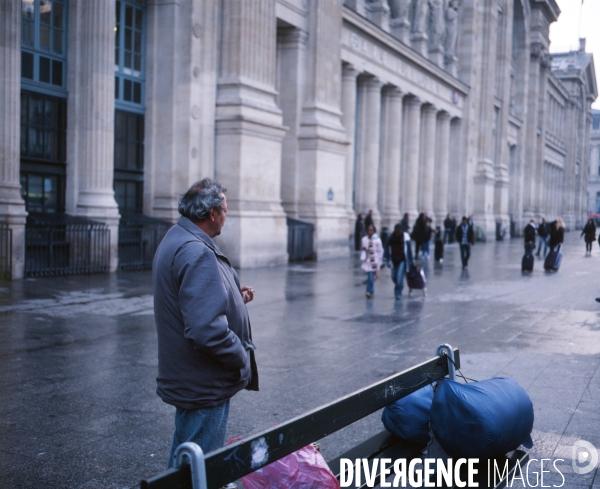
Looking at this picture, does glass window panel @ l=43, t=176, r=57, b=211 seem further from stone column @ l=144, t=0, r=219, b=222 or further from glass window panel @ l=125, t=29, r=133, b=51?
glass window panel @ l=125, t=29, r=133, b=51

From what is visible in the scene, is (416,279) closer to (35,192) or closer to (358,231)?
(35,192)

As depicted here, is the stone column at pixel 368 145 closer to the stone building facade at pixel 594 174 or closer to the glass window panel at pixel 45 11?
the glass window panel at pixel 45 11

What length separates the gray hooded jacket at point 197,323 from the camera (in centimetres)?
333

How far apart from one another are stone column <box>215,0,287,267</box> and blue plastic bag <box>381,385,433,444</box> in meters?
14.8

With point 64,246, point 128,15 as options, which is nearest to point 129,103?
point 128,15

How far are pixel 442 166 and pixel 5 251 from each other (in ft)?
95.8

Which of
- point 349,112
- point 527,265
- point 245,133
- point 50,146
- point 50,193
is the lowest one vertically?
point 527,265

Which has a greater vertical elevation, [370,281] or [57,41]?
[57,41]

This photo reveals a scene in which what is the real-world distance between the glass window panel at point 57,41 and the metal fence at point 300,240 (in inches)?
324

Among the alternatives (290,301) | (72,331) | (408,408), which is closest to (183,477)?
(408,408)

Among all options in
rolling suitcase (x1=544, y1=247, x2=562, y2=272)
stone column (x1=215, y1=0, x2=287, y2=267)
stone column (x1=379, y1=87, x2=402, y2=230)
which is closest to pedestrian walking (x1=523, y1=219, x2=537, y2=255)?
rolling suitcase (x1=544, y1=247, x2=562, y2=272)

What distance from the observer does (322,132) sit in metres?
24.3

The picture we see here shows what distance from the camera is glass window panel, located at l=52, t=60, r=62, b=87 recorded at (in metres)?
17.4

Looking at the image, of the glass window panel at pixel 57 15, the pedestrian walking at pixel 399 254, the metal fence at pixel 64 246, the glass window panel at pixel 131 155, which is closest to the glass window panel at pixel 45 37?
the glass window panel at pixel 57 15
